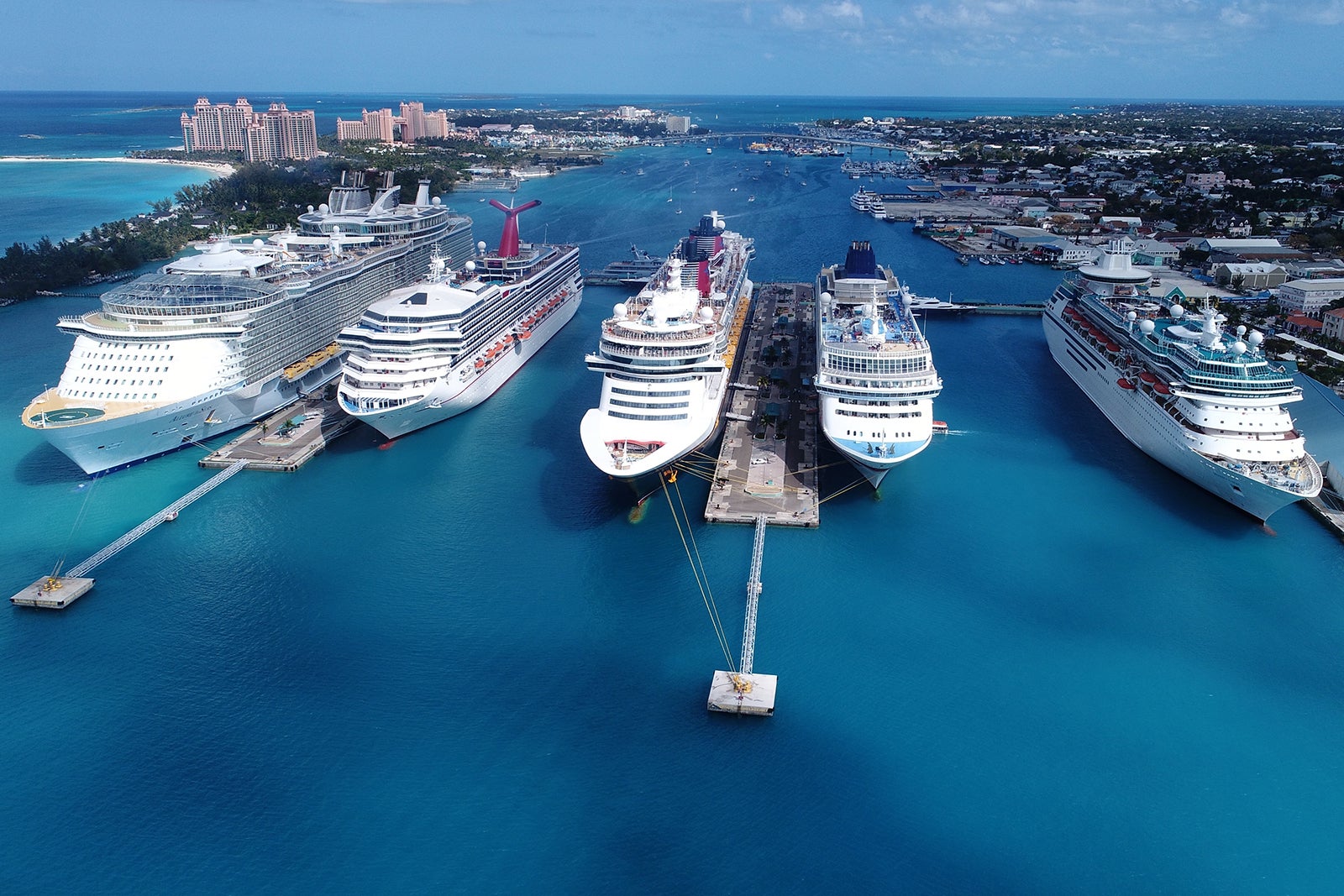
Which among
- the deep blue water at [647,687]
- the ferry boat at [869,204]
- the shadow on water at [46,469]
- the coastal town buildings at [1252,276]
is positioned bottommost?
the deep blue water at [647,687]

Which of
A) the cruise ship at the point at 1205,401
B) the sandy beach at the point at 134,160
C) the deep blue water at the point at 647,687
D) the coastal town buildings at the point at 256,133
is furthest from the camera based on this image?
the sandy beach at the point at 134,160

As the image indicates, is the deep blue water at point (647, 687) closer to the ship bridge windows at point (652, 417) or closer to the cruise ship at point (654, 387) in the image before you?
the cruise ship at point (654, 387)

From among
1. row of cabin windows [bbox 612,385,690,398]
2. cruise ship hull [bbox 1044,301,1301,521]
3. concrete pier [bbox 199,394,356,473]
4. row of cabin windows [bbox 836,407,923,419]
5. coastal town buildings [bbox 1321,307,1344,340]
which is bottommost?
concrete pier [bbox 199,394,356,473]

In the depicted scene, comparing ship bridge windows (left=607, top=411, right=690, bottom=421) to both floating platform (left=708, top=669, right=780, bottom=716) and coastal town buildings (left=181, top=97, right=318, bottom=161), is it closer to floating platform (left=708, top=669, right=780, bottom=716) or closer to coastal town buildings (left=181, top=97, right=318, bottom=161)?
floating platform (left=708, top=669, right=780, bottom=716)

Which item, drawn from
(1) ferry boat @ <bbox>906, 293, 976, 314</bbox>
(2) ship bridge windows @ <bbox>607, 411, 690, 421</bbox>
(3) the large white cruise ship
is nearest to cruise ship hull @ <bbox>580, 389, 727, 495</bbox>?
(2) ship bridge windows @ <bbox>607, 411, 690, 421</bbox>

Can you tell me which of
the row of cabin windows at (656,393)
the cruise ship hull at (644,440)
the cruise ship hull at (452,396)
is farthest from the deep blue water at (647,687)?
the row of cabin windows at (656,393)

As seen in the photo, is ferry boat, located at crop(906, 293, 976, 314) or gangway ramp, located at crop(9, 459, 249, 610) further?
ferry boat, located at crop(906, 293, 976, 314)
